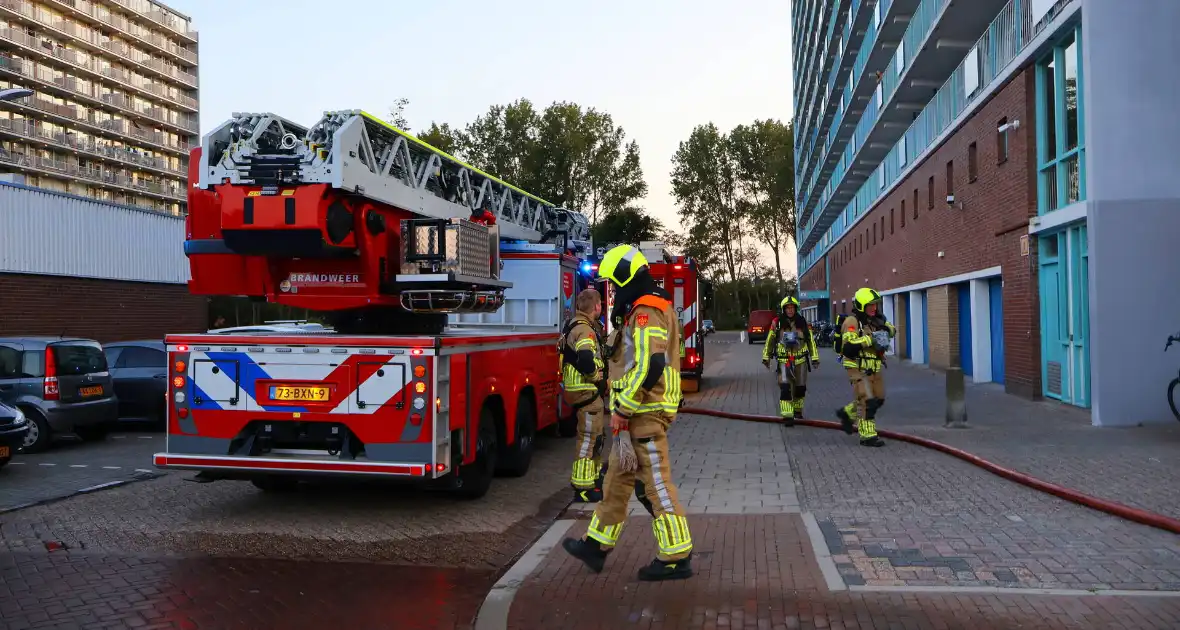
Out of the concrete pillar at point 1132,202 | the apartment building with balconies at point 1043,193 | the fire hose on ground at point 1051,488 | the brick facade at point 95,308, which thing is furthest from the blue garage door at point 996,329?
the brick facade at point 95,308

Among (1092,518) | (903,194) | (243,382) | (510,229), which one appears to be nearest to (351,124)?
(243,382)

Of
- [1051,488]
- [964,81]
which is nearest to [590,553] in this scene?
[1051,488]

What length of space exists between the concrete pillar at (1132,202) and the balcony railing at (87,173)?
77945mm

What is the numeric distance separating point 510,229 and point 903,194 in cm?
1829

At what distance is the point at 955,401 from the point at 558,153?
174ft

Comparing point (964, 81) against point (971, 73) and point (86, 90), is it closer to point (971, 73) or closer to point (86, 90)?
point (971, 73)

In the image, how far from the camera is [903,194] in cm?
2766

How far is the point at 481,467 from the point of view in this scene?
8.12 meters

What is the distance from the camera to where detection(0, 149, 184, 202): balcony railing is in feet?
240

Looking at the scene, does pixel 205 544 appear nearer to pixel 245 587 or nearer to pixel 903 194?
pixel 245 587

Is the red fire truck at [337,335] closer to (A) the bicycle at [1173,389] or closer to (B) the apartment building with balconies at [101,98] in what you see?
(A) the bicycle at [1173,389]

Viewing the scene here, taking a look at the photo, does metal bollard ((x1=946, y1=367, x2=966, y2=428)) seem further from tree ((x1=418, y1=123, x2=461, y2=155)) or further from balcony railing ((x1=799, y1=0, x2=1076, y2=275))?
tree ((x1=418, y1=123, x2=461, y2=155))

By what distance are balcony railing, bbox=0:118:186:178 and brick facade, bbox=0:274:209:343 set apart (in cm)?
5681

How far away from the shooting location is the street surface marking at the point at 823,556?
5.30 m
